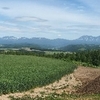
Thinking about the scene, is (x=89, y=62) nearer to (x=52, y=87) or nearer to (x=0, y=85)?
(x=52, y=87)

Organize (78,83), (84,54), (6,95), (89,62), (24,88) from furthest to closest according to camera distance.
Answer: (84,54)
(89,62)
(78,83)
(24,88)
(6,95)

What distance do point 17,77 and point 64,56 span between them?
182ft

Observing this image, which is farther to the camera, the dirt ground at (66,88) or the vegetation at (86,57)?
the vegetation at (86,57)

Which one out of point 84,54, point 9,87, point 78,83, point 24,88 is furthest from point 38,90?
point 84,54

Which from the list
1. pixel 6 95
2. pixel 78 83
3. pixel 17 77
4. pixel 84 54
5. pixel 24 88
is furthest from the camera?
pixel 84 54

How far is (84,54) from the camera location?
9394 cm

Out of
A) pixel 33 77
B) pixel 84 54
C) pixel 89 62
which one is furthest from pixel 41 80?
pixel 84 54

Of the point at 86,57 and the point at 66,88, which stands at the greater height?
the point at 86,57

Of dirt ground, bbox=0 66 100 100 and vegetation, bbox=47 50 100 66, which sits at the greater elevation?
vegetation, bbox=47 50 100 66

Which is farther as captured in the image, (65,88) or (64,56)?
(64,56)

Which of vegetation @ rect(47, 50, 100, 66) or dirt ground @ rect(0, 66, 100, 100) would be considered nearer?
dirt ground @ rect(0, 66, 100, 100)

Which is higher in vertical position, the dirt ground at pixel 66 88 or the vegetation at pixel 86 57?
the vegetation at pixel 86 57

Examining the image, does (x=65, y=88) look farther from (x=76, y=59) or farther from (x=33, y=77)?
(x=76, y=59)

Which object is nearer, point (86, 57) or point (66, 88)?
point (66, 88)
